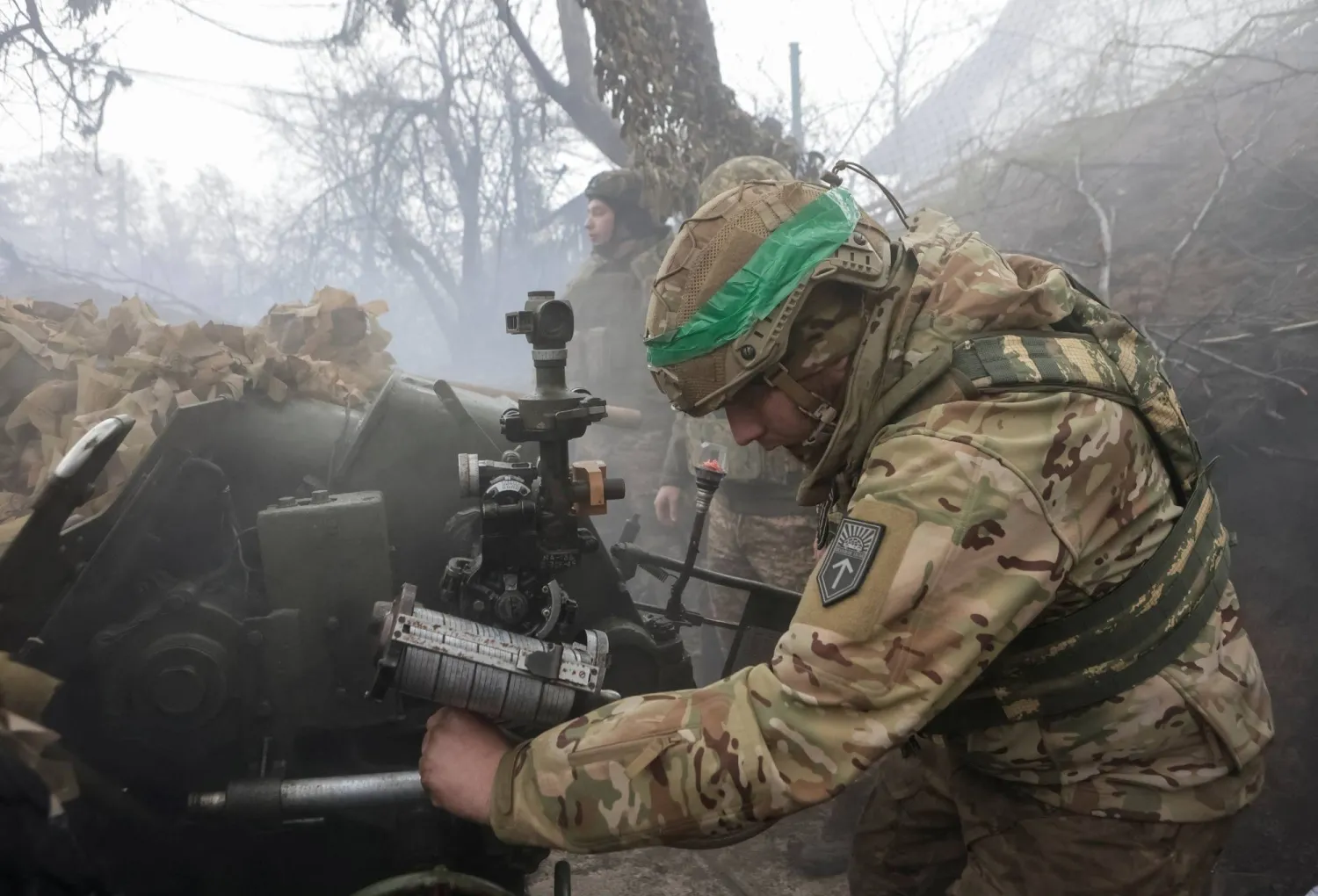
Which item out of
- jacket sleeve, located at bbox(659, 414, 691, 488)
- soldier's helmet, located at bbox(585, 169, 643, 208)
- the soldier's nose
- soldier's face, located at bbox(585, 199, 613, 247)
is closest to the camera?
the soldier's nose

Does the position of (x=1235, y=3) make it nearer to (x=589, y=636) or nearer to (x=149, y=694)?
(x=589, y=636)

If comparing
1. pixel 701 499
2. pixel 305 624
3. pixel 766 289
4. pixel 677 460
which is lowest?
pixel 677 460

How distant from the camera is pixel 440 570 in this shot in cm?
263

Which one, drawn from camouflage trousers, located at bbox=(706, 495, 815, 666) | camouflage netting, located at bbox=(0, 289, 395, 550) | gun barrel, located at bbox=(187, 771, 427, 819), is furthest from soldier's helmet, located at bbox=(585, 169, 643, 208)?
gun barrel, located at bbox=(187, 771, 427, 819)

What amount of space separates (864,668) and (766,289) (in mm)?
706

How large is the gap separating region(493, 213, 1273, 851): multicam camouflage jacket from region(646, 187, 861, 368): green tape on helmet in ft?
0.58

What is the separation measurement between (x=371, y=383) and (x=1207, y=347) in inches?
161

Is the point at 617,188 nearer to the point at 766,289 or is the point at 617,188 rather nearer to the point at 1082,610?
the point at 766,289

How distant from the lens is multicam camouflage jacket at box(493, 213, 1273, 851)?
1261 mm

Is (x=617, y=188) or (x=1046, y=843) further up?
(x=617, y=188)

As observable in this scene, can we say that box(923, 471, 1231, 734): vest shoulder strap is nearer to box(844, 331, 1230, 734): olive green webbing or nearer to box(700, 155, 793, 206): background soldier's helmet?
→ box(844, 331, 1230, 734): olive green webbing

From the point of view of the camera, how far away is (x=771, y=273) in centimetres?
154

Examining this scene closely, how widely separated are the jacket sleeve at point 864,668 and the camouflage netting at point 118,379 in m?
2.03

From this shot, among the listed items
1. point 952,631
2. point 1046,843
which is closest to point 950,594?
point 952,631
